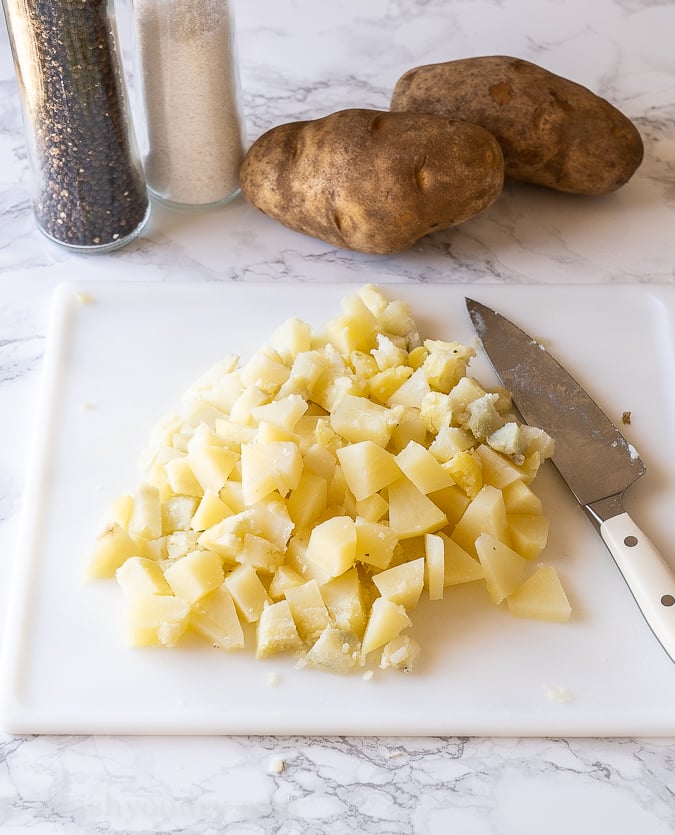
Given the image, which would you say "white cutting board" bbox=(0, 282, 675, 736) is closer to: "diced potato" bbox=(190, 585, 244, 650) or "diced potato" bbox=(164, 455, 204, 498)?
"diced potato" bbox=(190, 585, 244, 650)

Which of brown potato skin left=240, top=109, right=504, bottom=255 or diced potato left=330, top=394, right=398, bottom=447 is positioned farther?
brown potato skin left=240, top=109, right=504, bottom=255

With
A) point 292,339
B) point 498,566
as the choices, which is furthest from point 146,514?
point 498,566

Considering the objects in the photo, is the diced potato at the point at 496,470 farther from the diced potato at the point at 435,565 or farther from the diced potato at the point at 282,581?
the diced potato at the point at 282,581

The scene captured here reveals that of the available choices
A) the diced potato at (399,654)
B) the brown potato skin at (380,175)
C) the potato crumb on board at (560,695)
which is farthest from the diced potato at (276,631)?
the brown potato skin at (380,175)

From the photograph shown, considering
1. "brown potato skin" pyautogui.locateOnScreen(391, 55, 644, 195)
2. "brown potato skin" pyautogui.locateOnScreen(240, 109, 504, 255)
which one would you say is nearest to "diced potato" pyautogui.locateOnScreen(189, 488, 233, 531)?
"brown potato skin" pyautogui.locateOnScreen(240, 109, 504, 255)

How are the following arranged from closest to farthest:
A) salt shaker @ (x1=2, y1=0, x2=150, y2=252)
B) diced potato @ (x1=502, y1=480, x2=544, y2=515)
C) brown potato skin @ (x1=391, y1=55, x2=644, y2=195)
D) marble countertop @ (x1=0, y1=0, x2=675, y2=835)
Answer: marble countertop @ (x1=0, y1=0, x2=675, y2=835) → diced potato @ (x1=502, y1=480, x2=544, y2=515) → salt shaker @ (x1=2, y1=0, x2=150, y2=252) → brown potato skin @ (x1=391, y1=55, x2=644, y2=195)

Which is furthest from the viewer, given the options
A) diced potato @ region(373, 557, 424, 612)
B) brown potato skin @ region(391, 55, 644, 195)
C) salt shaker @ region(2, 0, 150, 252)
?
brown potato skin @ region(391, 55, 644, 195)

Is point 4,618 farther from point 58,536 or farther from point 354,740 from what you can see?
point 354,740
